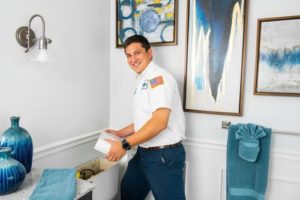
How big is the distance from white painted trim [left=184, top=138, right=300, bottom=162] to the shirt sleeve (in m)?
0.51

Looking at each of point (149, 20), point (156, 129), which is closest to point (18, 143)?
point (156, 129)

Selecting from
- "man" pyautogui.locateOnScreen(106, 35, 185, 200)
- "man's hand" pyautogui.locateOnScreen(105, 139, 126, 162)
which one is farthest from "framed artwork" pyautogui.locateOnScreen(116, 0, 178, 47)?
"man's hand" pyautogui.locateOnScreen(105, 139, 126, 162)

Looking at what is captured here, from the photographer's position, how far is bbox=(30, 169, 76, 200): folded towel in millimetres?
1043

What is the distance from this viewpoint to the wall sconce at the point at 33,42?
1.34 m

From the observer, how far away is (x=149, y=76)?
5.35 ft

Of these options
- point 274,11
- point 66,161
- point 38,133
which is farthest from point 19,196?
point 274,11

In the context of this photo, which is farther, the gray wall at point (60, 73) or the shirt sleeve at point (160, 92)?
the shirt sleeve at point (160, 92)

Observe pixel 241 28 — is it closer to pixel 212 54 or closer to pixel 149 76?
pixel 212 54

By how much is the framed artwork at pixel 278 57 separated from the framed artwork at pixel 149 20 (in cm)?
61

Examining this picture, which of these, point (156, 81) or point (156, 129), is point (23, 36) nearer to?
point (156, 81)

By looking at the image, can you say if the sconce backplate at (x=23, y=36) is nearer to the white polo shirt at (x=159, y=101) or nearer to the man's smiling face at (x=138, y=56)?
the man's smiling face at (x=138, y=56)

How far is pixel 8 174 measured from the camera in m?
1.02

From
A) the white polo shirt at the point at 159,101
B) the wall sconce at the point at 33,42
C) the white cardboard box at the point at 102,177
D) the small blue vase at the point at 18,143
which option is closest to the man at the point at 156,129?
the white polo shirt at the point at 159,101

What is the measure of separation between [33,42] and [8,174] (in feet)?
2.53
